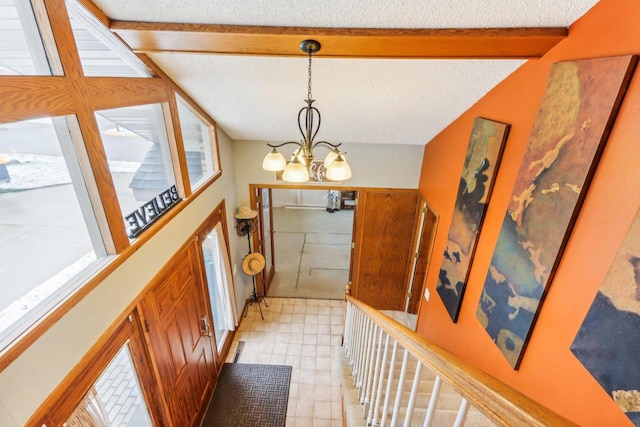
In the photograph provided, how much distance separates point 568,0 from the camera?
138cm

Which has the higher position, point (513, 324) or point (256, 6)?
point (256, 6)

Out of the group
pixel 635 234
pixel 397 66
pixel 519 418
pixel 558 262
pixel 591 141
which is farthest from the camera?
pixel 397 66

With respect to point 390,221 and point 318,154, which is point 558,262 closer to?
point 390,221

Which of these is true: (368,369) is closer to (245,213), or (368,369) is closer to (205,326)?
(205,326)

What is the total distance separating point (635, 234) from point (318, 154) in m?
3.53

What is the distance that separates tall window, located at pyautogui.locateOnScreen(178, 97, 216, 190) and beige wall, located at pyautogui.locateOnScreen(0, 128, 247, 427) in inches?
20.5

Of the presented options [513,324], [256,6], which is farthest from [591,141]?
[256,6]

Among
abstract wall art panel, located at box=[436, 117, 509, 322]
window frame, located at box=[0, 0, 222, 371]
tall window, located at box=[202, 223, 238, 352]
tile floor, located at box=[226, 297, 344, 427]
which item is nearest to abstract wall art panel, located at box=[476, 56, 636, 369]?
abstract wall art panel, located at box=[436, 117, 509, 322]

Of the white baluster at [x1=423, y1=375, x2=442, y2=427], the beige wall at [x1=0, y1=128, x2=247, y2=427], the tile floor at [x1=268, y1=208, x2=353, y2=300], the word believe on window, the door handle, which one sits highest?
the word believe on window

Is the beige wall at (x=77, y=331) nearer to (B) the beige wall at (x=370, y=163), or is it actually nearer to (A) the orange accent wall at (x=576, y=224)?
(B) the beige wall at (x=370, y=163)

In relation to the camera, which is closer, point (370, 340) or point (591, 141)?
point (591, 141)

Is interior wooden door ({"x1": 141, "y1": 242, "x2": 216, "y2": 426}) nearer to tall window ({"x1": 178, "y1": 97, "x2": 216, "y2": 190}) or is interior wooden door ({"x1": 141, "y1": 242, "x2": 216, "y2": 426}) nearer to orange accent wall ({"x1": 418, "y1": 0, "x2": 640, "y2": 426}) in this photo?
tall window ({"x1": 178, "y1": 97, "x2": 216, "y2": 190})

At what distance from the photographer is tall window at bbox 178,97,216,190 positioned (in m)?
2.80

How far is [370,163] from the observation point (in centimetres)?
417
